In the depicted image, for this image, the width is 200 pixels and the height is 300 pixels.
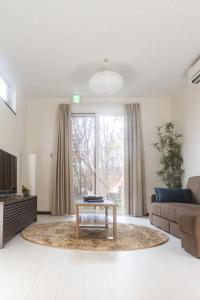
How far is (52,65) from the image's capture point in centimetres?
448

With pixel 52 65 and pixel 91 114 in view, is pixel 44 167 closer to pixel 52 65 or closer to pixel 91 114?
pixel 91 114

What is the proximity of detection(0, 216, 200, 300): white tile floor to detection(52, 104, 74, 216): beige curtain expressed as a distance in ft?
9.19

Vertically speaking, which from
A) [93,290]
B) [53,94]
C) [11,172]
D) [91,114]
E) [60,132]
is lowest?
[93,290]

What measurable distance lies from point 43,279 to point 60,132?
4252 millimetres

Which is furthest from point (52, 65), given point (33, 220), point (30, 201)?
point (33, 220)

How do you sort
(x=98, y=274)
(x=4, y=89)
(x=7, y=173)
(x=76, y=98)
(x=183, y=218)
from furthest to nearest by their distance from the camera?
(x=76, y=98)
(x=4, y=89)
(x=7, y=173)
(x=183, y=218)
(x=98, y=274)

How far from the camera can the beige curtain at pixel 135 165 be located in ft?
19.2

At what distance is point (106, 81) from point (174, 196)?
2.07 meters

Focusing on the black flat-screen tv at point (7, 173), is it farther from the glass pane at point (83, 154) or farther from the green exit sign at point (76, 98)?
the green exit sign at point (76, 98)

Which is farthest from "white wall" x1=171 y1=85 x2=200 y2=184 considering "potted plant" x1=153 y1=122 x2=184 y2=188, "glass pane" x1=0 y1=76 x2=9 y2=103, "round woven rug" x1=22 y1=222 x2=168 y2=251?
"glass pane" x1=0 y1=76 x2=9 y2=103

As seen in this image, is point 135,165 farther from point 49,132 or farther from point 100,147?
point 49,132

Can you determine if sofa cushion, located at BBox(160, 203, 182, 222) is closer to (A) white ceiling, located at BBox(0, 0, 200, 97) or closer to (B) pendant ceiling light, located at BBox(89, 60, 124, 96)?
(B) pendant ceiling light, located at BBox(89, 60, 124, 96)

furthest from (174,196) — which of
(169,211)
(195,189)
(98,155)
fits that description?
(98,155)

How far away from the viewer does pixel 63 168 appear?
5.96 m
